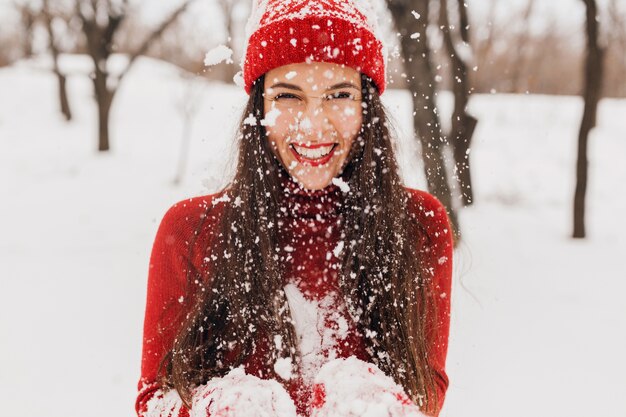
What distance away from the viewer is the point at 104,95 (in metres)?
10.9

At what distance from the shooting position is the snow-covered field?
10.4ft

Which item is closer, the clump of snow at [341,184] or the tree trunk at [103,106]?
the clump of snow at [341,184]

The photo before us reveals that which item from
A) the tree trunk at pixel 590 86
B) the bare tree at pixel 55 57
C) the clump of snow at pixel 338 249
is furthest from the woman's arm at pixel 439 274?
the bare tree at pixel 55 57

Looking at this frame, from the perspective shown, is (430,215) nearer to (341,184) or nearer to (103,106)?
(341,184)

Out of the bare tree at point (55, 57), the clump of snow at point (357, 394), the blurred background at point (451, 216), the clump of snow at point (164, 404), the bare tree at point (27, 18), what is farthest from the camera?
the bare tree at point (27, 18)

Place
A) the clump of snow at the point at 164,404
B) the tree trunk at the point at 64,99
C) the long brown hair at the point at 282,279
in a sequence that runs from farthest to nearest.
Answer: the tree trunk at the point at 64,99 → the long brown hair at the point at 282,279 → the clump of snow at the point at 164,404

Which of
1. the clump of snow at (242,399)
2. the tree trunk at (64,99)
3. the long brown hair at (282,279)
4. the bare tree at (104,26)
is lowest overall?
the clump of snow at (242,399)

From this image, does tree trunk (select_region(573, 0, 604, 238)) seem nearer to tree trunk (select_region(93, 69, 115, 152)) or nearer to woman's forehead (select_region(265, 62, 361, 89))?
woman's forehead (select_region(265, 62, 361, 89))

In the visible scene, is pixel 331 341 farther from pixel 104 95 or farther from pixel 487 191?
pixel 104 95

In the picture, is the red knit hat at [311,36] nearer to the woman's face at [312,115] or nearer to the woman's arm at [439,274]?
the woman's face at [312,115]

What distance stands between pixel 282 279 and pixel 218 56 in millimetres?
681

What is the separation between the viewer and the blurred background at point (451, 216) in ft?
10.3

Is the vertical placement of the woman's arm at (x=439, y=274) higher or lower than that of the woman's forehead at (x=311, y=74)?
lower

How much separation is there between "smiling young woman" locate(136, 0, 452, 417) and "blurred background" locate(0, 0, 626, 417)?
0.19 metres
